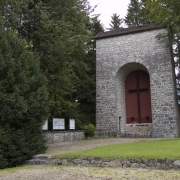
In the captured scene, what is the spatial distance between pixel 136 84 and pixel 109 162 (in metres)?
11.8

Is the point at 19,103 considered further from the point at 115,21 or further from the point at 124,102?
the point at 115,21

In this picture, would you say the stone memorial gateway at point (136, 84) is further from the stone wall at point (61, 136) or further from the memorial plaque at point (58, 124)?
the memorial plaque at point (58, 124)

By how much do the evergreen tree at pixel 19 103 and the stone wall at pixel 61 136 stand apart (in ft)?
8.29

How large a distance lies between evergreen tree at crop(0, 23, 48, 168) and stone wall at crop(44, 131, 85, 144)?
2.53m

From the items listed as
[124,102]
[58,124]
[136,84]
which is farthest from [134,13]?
[58,124]

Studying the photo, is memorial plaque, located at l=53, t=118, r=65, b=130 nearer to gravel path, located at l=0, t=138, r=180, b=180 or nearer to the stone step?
the stone step

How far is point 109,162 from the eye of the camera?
6797mm

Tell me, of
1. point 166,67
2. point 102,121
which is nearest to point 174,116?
point 166,67

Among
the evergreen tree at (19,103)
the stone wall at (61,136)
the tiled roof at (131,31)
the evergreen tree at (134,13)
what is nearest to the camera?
the evergreen tree at (19,103)

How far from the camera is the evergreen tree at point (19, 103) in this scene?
7.62 m

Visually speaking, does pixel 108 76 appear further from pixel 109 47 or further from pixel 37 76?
pixel 37 76

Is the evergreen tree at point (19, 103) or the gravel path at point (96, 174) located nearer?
the gravel path at point (96, 174)

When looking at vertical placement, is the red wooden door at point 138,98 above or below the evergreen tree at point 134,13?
below

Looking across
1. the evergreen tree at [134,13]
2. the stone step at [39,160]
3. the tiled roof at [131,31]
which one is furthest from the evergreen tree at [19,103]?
the evergreen tree at [134,13]
